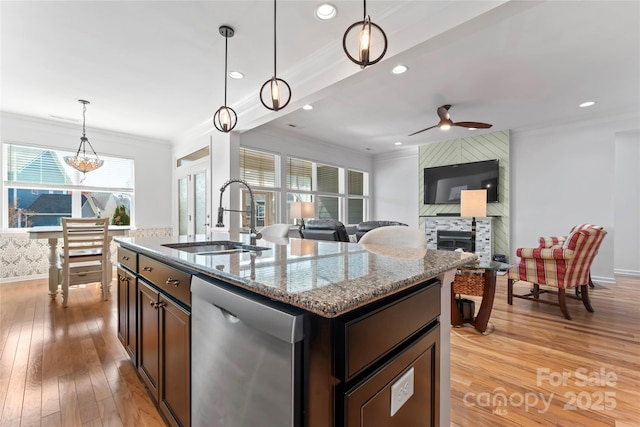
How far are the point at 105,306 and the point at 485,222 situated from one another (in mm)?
6218

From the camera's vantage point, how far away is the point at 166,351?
4.39 feet

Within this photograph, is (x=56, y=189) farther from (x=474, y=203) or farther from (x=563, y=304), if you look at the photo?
(x=563, y=304)

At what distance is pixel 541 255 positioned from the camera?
118 inches

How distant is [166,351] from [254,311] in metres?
0.88

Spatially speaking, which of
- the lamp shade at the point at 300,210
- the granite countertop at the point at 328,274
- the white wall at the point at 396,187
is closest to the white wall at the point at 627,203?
the white wall at the point at 396,187

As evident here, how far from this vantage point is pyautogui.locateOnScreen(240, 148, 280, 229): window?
521 centimetres

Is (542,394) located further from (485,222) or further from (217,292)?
(485,222)

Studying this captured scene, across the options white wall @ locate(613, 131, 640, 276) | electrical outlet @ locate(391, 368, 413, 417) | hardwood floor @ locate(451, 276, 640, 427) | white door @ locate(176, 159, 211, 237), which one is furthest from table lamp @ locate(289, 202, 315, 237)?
white wall @ locate(613, 131, 640, 276)

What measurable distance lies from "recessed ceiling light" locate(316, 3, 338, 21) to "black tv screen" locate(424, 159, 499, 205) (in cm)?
464

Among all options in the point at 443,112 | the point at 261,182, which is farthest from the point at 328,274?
the point at 261,182

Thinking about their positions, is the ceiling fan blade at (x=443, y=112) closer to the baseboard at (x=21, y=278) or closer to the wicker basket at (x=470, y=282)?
the wicker basket at (x=470, y=282)

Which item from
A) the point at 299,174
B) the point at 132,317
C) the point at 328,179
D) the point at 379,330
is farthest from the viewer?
the point at 328,179

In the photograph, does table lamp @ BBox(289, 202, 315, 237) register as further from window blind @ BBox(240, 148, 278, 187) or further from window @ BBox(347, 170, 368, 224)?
window @ BBox(347, 170, 368, 224)

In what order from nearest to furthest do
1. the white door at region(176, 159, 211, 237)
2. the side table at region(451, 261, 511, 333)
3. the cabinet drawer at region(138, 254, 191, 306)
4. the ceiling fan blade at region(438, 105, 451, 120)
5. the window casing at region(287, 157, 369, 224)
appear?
the cabinet drawer at region(138, 254, 191, 306), the side table at region(451, 261, 511, 333), the ceiling fan blade at region(438, 105, 451, 120), the white door at region(176, 159, 211, 237), the window casing at region(287, 157, 369, 224)
